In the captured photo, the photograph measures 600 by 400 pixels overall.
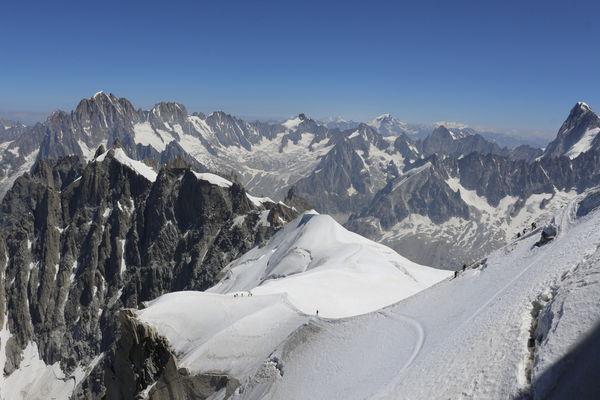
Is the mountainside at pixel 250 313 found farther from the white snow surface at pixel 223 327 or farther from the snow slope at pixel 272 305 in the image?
the snow slope at pixel 272 305

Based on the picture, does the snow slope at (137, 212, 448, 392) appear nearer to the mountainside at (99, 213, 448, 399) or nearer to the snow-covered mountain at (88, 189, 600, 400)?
the mountainside at (99, 213, 448, 399)

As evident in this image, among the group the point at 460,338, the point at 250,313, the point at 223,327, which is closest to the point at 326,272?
the point at 250,313

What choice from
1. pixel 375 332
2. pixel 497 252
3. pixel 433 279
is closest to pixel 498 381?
pixel 375 332

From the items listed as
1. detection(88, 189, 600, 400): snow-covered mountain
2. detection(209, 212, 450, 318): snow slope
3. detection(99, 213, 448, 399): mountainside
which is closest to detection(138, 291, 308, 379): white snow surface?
detection(99, 213, 448, 399): mountainside

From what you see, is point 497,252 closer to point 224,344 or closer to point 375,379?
point 375,379

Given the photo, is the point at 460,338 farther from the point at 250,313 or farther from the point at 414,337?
the point at 250,313

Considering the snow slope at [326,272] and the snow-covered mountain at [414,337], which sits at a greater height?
the snow-covered mountain at [414,337]

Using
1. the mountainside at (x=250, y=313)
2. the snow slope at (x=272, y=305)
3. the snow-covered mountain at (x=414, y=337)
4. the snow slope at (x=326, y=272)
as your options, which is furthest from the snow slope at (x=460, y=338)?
the snow slope at (x=326, y=272)
